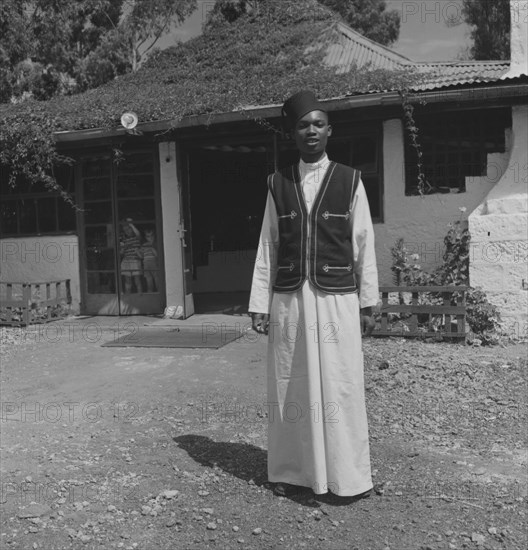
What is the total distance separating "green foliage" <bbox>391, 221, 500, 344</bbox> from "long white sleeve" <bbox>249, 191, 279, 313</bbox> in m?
4.33

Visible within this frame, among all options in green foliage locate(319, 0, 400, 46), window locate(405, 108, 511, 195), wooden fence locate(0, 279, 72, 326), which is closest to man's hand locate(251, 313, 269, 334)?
window locate(405, 108, 511, 195)

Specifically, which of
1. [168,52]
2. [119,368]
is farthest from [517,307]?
[168,52]

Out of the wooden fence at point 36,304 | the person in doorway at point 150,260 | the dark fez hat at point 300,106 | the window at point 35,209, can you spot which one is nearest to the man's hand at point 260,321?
the dark fez hat at point 300,106

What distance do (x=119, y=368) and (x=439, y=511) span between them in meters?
3.98

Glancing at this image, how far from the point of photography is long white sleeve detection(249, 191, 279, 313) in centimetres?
338

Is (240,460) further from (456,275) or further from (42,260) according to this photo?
(42,260)

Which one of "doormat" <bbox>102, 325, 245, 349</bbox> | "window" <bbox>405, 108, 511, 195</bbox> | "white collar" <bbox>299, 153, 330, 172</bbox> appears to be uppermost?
"window" <bbox>405, 108, 511, 195</bbox>

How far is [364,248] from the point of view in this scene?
3.30 m

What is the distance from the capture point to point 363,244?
330cm

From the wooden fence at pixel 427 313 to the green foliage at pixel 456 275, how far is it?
138 millimetres

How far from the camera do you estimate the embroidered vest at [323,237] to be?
10.5ft

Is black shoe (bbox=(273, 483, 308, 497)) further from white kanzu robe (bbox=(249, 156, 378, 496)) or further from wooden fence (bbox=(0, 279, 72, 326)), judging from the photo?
wooden fence (bbox=(0, 279, 72, 326))

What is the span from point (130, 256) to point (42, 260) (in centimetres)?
157

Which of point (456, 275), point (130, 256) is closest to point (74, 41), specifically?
point (130, 256)
